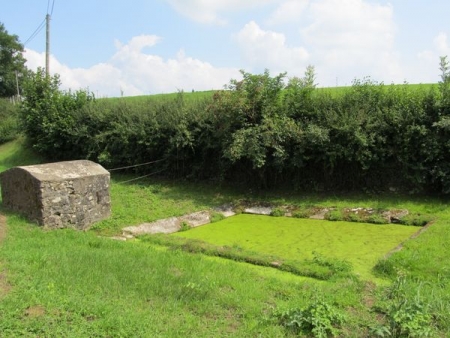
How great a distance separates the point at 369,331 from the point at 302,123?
8516 millimetres

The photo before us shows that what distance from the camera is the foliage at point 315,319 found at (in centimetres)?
404

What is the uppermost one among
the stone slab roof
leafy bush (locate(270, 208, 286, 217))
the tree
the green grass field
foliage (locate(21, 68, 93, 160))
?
the tree

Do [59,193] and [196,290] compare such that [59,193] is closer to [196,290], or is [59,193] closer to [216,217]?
[216,217]

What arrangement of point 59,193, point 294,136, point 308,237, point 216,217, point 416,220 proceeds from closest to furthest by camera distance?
point 59,193, point 308,237, point 416,220, point 216,217, point 294,136

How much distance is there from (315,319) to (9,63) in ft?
156

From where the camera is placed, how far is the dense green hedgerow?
424 inches

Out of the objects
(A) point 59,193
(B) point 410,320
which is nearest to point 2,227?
(A) point 59,193

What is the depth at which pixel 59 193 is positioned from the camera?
861 centimetres

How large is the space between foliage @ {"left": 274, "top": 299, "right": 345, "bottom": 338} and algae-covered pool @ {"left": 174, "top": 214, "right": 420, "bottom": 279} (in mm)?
2303

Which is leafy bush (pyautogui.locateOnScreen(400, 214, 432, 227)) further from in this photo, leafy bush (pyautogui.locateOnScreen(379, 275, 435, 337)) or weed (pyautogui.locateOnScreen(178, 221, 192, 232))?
leafy bush (pyautogui.locateOnScreen(379, 275, 435, 337))

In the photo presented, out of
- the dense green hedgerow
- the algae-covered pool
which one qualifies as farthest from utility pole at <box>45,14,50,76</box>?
the algae-covered pool

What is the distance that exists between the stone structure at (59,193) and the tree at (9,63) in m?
36.9

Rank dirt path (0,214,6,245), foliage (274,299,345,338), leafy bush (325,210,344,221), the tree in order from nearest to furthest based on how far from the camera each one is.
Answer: foliage (274,299,345,338) → dirt path (0,214,6,245) → leafy bush (325,210,344,221) → the tree

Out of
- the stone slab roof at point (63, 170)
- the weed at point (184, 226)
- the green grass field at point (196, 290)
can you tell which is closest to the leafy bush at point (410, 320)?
the green grass field at point (196, 290)
